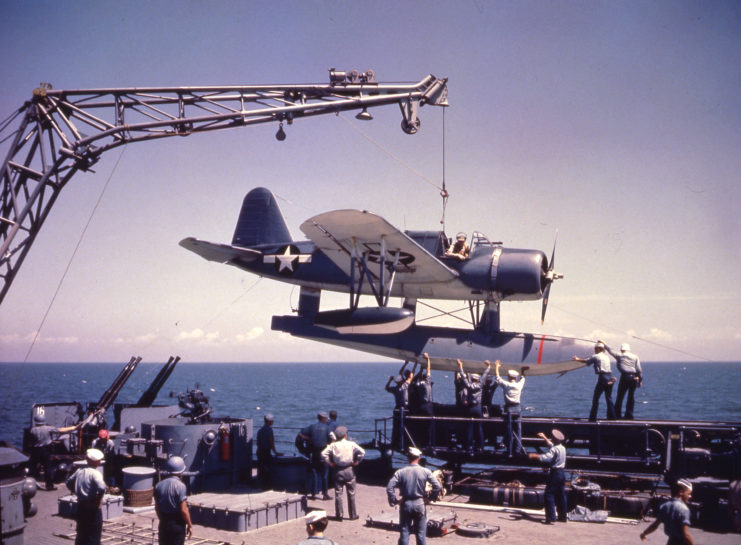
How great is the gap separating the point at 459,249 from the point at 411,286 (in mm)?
1951

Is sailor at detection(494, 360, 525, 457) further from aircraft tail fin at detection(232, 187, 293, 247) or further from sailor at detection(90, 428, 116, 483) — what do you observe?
aircraft tail fin at detection(232, 187, 293, 247)

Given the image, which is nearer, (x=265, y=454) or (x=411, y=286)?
(x=265, y=454)

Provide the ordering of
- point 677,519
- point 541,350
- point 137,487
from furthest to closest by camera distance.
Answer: point 541,350, point 137,487, point 677,519

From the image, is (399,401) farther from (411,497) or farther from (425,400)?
(411,497)

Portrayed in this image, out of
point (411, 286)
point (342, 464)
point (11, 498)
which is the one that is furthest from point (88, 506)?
point (411, 286)

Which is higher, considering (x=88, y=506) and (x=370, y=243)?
(x=370, y=243)

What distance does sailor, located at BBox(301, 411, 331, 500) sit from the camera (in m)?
12.3

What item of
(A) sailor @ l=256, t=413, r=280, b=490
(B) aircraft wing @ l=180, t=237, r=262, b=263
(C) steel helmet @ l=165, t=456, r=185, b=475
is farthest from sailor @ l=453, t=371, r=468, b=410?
(B) aircraft wing @ l=180, t=237, r=262, b=263

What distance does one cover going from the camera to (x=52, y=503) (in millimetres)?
11969

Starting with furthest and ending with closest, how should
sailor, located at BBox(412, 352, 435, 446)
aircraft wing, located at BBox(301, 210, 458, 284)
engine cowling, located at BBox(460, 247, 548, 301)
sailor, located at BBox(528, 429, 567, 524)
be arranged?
1. engine cowling, located at BBox(460, 247, 548, 301)
2. aircraft wing, located at BBox(301, 210, 458, 284)
3. sailor, located at BBox(412, 352, 435, 446)
4. sailor, located at BBox(528, 429, 567, 524)

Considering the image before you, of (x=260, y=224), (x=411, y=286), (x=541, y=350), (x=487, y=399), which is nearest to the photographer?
(x=487, y=399)

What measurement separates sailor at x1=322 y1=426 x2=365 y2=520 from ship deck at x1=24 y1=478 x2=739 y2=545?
29cm

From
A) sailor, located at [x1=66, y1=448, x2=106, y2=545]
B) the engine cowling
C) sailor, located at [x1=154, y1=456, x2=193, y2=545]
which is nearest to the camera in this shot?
sailor, located at [x1=154, y1=456, x2=193, y2=545]

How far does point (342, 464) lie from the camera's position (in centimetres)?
1060
